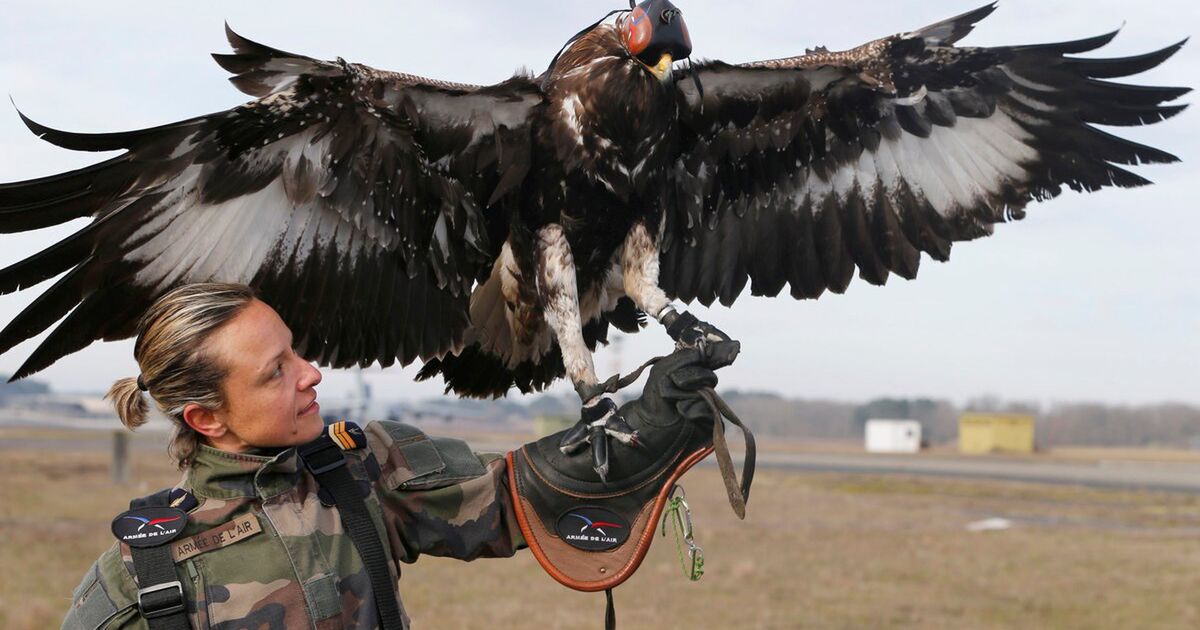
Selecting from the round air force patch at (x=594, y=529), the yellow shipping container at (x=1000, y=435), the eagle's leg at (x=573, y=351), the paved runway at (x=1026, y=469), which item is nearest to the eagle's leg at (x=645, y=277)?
the eagle's leg at (x=573, y=351)

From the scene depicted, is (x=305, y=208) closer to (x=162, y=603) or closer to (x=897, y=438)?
(x=162, y=603)

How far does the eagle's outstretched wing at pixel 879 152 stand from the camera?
2.85m

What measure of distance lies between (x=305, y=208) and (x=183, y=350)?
722 millimetres

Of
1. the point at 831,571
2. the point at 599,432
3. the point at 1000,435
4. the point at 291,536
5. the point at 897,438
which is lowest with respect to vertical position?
the point at 831,571

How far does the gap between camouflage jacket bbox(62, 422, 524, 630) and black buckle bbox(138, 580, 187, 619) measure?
0.18ft

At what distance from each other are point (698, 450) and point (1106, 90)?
167cm

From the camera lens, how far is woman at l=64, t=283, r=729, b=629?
1.98m

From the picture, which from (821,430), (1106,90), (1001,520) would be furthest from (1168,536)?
(821,430)

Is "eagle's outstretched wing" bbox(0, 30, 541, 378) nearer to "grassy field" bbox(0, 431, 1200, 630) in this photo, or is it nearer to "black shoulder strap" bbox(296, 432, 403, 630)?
"black shoulder strap" bbox(296, 432, 403, 630)

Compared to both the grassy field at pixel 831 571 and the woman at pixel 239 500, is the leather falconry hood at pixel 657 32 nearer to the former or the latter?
the woman at pixel 239 500

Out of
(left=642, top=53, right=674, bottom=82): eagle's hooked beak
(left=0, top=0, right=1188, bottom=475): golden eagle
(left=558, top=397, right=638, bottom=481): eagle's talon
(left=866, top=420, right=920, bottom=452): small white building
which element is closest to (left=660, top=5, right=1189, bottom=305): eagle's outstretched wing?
(left=0, top=0, right=1188, bottom=475): golden eagle

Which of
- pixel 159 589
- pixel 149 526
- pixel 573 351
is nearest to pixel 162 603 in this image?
pixel 159 589

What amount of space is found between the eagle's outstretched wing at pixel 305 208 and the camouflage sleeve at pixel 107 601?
0.64 metres

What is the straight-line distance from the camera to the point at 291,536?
2.12m
